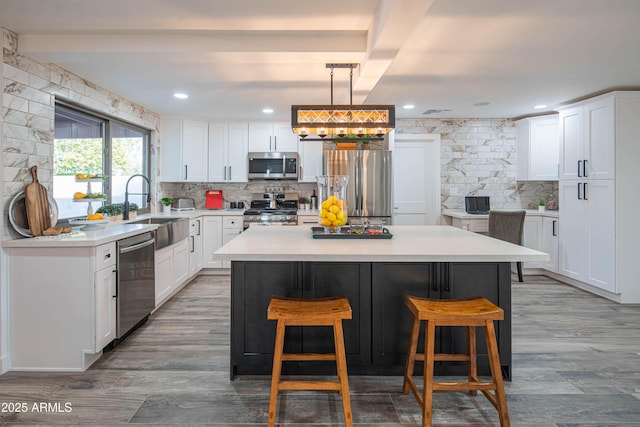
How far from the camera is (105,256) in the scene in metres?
2.67

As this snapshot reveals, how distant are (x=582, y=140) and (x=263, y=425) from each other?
463cm

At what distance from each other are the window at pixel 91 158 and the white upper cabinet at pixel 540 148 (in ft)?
17.3

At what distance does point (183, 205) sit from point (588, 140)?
5.38 metres

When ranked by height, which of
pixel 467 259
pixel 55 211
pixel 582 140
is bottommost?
pixel 467 259

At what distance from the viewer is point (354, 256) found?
2039 mm

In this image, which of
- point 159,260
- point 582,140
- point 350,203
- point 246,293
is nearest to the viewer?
point 246,293

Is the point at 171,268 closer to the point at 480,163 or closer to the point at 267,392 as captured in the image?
the point at 267,392

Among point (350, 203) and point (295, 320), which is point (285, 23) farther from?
point (350, 203)

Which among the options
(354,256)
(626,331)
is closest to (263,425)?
(354,256)

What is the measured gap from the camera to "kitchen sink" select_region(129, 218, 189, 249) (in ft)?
12.4

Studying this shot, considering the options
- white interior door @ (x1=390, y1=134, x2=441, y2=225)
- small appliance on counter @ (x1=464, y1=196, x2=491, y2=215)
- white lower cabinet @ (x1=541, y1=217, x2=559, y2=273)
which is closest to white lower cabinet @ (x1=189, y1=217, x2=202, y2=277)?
white interior door @ (x1=390, y1=134, x2=441, y2=225)

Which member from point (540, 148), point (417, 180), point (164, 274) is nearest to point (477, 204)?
point (417, 180)

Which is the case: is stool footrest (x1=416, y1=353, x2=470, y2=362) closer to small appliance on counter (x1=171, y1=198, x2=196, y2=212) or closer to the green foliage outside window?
the green foliage outside window

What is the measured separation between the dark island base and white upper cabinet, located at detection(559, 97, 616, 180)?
283cm
